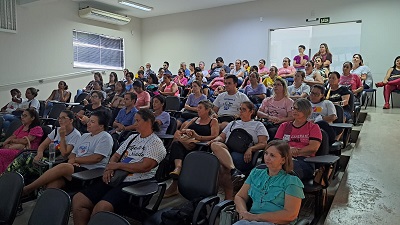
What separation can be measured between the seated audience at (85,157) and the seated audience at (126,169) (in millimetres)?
160

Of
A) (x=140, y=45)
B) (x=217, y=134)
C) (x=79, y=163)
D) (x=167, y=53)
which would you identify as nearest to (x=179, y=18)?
(x=167, y=53)

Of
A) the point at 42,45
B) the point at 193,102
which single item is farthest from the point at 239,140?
the point at 42,45

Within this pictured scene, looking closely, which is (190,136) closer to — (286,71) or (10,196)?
(10,196)

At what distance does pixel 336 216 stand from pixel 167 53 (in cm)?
934

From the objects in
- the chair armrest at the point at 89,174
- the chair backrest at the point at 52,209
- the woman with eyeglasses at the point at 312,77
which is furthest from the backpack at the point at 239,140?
the woman with eyeglasses at the point at 312,77

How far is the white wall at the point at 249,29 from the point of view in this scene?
698 cm

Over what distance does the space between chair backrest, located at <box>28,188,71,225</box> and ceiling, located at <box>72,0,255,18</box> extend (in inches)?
310

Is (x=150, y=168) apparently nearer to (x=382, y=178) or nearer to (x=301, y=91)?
(x=382, y=178)

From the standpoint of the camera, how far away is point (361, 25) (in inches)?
285

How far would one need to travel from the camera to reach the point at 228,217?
5.84 feet

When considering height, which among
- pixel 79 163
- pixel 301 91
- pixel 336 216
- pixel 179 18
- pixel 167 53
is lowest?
pixel 336 216

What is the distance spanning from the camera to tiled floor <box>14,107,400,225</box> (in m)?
Answer: 2.13

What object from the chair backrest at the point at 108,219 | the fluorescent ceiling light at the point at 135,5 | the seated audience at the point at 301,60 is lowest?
the chair backrest at the point at 108,219

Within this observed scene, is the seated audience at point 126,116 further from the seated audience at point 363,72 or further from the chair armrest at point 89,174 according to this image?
the seated audience at point 363,72
